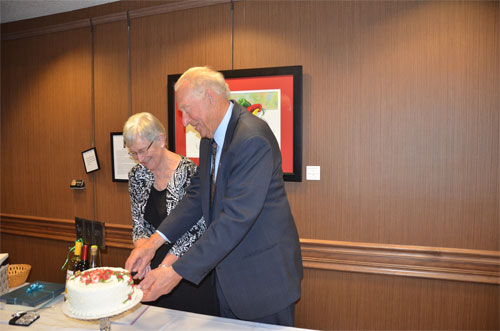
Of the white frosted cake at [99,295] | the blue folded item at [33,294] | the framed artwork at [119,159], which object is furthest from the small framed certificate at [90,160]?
the white frosted cake at [99,295]

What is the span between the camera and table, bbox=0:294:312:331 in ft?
4.20

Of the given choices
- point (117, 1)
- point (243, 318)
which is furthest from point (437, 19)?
point (117, 1)

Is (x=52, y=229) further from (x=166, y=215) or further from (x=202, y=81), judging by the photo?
(x=202, y=81)

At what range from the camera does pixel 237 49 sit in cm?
265

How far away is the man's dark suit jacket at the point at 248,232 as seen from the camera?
4.17ft

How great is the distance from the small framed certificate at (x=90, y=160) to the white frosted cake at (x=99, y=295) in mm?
2199

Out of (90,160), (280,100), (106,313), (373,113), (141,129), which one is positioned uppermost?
(280,100)

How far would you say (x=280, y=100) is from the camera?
251cm

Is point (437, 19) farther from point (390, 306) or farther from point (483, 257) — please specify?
point (390, 306)

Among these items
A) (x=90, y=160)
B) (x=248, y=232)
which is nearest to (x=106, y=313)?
(x=248, y=232)

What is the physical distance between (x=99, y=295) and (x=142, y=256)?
0.47 meters

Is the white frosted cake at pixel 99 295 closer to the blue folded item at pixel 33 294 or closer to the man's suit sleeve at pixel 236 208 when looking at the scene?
the man's suit sleeve at pixel 236 208

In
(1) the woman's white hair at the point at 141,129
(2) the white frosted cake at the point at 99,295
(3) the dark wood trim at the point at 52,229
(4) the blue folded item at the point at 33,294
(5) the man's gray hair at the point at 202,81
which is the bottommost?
(3) the dark wood trim at the point at 52,229

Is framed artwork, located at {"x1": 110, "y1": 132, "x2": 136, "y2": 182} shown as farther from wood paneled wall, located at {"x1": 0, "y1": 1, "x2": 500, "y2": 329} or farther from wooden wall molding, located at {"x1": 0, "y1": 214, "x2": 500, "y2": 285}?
wooden wall molding, located at {"x1": 0, "y1": 214, "x2": 500, "y2": 285}
